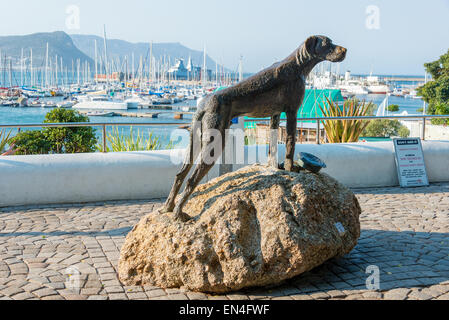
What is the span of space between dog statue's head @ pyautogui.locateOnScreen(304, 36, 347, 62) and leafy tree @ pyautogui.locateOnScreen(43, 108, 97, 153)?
28.7 feet

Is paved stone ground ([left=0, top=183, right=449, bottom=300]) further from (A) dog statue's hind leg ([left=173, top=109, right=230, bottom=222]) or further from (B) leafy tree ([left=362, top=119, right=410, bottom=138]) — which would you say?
(B) leafy tree ([left=362, top=119, right=410, bottom=138])

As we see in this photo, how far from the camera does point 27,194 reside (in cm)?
813

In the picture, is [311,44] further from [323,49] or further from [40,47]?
[40,47]

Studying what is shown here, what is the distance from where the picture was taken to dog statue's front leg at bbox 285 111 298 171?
5219 mm

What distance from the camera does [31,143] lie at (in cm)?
1209

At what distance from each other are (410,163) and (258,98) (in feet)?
20.1

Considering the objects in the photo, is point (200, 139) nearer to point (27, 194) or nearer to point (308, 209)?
point (308, 209)

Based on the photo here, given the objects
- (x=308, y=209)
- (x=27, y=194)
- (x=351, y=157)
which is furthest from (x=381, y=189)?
(x=27, y=194)

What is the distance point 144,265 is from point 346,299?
80.9 inches

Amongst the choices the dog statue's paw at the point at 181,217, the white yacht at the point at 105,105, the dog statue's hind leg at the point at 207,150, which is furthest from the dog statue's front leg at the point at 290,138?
the white yacht at the point at 105,105

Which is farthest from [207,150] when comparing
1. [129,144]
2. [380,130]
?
[380,130]

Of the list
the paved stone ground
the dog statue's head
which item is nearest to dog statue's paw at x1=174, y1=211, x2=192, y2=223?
the paved stone ground

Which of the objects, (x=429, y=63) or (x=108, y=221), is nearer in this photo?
(x=108, y=221)

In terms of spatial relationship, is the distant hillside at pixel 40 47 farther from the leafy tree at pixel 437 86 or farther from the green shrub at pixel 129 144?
the green shrub at pixel 129 144
